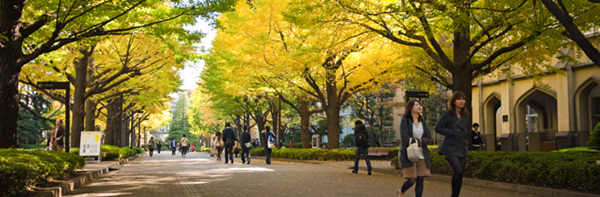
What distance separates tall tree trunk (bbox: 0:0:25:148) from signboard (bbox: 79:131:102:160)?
901 cm

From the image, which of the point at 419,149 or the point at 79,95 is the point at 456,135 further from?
the point at 79,95

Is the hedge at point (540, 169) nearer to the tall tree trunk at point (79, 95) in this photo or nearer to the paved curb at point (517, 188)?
the paved curb at point (517, 188)

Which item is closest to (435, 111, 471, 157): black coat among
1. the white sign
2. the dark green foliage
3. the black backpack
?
the black backpack

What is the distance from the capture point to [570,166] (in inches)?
367

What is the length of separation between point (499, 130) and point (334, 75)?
1620 cm

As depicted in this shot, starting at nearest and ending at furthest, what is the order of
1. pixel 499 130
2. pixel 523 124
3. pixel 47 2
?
pixel 47 2, pixel 523 124, pixel 499 130

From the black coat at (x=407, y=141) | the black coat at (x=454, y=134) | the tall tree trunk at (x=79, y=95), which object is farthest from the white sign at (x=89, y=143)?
the black coat at (x=454, y=134)

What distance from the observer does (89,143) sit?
2042 cm

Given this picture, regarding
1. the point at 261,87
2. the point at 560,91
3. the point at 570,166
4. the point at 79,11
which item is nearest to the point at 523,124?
the point at 560,91

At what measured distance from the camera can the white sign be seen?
797 inches

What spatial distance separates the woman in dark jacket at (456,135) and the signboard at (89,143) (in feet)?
53.6

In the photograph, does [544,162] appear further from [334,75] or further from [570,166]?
[334,75]

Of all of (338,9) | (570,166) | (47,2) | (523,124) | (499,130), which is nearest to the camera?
(570,166)

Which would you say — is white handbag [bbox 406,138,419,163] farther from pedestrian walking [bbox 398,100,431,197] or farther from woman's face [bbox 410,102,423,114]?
woman's face [bbox 410,102,423,114]
